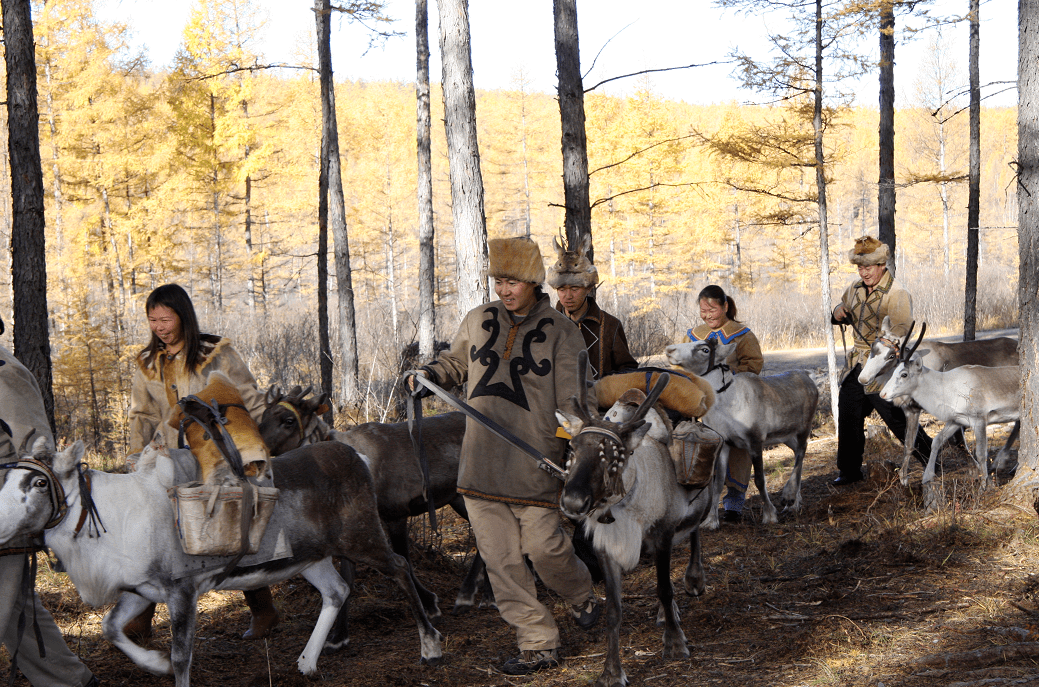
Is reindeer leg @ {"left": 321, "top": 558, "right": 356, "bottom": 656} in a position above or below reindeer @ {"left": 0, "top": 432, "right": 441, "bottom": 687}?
below

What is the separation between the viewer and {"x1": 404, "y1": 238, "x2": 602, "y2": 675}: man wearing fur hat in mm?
4660

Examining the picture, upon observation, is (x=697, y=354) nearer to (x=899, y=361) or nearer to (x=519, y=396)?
(x=899, y=361)

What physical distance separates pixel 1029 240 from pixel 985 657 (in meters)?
4.17

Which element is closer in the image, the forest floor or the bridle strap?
the forest floor

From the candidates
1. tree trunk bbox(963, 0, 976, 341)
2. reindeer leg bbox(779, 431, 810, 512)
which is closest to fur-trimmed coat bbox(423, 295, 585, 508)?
reindeer leg bbox(779, 431, 810, 512)

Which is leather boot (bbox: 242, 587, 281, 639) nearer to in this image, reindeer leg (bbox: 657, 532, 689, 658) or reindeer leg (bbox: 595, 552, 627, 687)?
reindeer leg (bbox: 595, 552, 627, 687)

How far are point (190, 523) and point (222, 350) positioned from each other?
1244 millimetres

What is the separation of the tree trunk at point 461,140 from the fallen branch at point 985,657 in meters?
5.09

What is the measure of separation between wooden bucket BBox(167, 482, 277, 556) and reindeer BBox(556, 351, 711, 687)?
1617 millimetres

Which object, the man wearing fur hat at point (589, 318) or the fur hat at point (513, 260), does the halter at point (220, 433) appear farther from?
the man wearing fur hat at point (589, 318)

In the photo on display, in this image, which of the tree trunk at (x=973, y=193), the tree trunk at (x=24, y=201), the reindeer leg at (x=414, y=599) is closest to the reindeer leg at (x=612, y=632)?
the reindeer leg at (x=414, y=599)

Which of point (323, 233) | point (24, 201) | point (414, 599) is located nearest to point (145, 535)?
point (414, 599)

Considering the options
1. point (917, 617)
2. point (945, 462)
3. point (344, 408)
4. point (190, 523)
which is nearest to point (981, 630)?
point (917, 617)

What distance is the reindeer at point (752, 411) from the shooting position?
7875 millimetres
